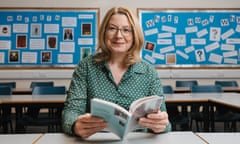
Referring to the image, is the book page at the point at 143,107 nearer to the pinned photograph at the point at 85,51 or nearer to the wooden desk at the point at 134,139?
the wooden desk at the point at 134,139

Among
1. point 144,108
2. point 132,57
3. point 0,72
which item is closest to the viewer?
point 144,108

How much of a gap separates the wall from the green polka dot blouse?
4.39 metres

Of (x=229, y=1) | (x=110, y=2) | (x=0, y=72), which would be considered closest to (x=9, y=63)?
(x=0, y=72)

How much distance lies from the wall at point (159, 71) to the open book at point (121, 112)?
4.77 metres

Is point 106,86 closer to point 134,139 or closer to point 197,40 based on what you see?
point 134,139

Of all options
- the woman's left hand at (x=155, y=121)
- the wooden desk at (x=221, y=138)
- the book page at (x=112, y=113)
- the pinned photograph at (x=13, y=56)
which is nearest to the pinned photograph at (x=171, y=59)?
the pinned photograph at (x=13, y=56)

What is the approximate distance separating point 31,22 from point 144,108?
518 cm

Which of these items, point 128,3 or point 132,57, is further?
point 128,3

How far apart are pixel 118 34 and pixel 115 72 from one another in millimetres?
211

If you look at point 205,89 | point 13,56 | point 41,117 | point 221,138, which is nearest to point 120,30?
point 221,138

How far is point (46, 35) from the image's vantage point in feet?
19.5

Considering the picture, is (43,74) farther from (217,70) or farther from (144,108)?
(144,108)

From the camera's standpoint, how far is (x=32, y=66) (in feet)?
19.4

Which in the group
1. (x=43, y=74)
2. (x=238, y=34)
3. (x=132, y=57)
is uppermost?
(x=238, y=34)
